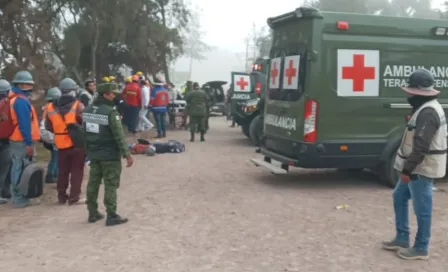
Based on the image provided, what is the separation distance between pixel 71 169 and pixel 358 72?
4192 mm

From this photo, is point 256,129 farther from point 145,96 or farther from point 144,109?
point 144,109

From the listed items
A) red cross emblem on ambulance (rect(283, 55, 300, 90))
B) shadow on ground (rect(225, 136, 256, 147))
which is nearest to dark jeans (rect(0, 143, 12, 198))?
red cross emblem on ambulance (rect(283, 55, 300, 90))

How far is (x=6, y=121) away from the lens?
7.30 metres

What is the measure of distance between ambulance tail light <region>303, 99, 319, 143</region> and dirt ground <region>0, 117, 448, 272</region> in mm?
833

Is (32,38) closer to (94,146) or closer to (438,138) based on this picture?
(94,146)

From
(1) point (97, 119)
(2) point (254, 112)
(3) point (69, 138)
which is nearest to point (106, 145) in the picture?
(1) point (97, 119)

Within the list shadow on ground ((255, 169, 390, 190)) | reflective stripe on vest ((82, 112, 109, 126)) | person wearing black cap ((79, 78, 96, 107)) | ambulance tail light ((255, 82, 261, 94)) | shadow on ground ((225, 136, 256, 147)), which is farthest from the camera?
ambulance tail light ((255, 82, 261, 94))

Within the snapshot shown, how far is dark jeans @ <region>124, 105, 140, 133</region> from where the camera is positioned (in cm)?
1532

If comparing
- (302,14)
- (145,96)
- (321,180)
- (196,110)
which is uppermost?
(302,14)

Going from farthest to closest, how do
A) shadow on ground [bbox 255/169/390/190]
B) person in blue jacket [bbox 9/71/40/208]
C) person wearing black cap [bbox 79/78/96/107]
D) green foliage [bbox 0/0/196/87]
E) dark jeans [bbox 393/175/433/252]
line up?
green foliage [bbox 0/0/196/87], person wearing black cap [bbox 79/78/96/107], shadow on ground [bbox 255/169/390/190], person in blue jacket [bbox 9/71/40/208], dark jeans [bbox 393/175/433/252]

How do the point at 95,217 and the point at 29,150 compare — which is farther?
the point at 29,150

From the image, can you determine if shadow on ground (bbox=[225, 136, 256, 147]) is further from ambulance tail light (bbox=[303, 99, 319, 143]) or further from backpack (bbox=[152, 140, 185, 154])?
ambulance tail light (bbox=[303, 99, 319, 143])

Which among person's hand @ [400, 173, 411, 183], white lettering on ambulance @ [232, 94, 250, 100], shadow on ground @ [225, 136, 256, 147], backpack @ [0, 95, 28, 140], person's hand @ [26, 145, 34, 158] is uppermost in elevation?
white lettering on ambulance @ [232, 94, 250, 100]

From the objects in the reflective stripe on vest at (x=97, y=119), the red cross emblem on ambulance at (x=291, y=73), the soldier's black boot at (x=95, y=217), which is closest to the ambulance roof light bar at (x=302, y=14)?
the red cross emblem on ambulance at (x=291, y=73)
